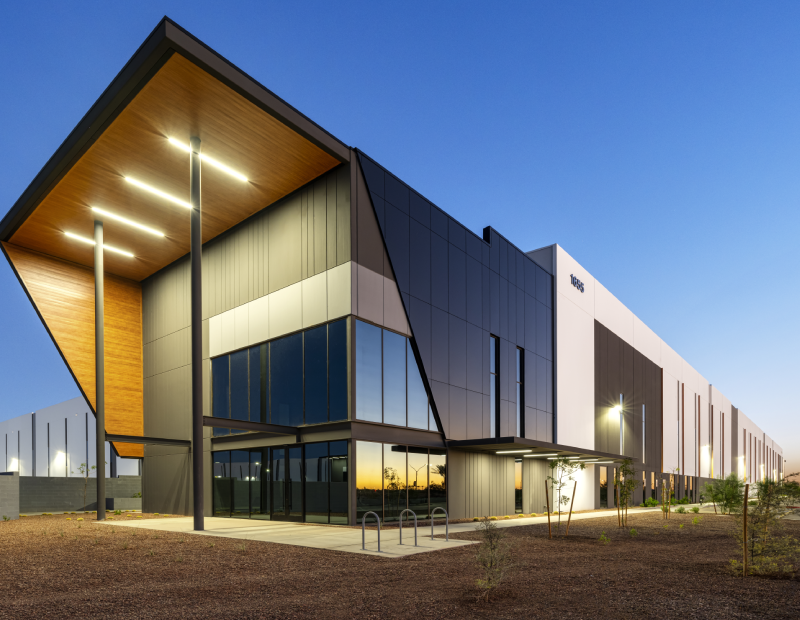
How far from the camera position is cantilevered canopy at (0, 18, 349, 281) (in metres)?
17.2

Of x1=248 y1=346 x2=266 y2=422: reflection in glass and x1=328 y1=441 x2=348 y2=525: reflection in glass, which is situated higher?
x1=248 y1=346 x2=266 y2=422: reflection in glass

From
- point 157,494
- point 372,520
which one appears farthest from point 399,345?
point 157,494

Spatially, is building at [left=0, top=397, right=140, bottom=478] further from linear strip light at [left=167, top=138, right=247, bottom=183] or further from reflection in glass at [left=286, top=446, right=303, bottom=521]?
linear strip light at [left=167, top=138, right=247, bottom=183]

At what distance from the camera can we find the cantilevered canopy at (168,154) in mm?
17188

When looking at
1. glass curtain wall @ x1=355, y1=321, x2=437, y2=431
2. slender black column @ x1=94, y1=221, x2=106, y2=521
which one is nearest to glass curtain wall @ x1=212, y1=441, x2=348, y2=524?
glass curtain wall @ x1=355, y1=321, x2=437, y2=431

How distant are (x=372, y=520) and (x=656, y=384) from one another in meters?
41.0

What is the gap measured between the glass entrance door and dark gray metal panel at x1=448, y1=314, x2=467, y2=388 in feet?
23.3

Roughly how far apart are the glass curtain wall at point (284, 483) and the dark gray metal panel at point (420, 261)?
6.89 meters

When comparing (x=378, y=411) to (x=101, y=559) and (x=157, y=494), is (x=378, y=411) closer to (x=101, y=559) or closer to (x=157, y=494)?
(x=101, y=559)

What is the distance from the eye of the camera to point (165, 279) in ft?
104

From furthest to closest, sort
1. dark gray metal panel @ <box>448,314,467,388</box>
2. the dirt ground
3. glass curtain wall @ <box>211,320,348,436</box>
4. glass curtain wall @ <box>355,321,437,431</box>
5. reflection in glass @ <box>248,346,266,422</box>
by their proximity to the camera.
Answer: dark gray metal panel @ <box>448,314,467,388</box> → reflection in glass @ <box>248,346,266,422</box> → glass curtain wall @ <box>211,320,348,436</box> → glass curtain wall @ <box>355,321,437,431</box> → the dirt ground

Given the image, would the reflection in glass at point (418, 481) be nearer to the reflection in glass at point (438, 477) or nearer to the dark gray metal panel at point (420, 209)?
the reflection in glass at point (438, 477)

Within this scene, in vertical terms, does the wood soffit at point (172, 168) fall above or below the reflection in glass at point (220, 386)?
above

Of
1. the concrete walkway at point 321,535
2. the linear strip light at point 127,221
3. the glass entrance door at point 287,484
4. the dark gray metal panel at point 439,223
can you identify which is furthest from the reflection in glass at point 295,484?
the linear strip light at point 127,221
